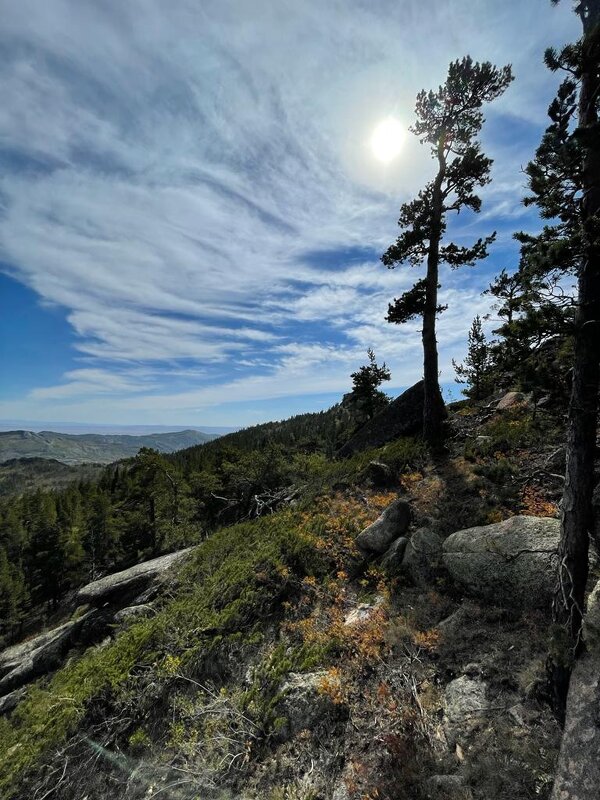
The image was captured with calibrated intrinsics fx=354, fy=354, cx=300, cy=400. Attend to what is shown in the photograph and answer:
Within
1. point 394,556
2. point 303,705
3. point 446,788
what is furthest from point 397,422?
point 446,788

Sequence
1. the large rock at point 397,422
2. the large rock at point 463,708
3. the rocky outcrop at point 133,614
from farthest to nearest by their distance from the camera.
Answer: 1. the large rock at point 397,422
2. the rocky outcrop at point 133,614
3. the large rock at point 463,708

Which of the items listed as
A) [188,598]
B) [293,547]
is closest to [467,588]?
[293,547]

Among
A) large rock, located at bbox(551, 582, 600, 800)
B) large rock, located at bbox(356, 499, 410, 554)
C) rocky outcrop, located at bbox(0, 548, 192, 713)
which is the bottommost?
→ rocky outcrop, located at bbox(0, 548, 192, 713)

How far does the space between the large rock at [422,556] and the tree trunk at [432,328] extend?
6.46m

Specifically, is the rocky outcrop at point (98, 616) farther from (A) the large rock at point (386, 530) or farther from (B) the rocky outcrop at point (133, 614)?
(A) the large rock at point (386, 530)

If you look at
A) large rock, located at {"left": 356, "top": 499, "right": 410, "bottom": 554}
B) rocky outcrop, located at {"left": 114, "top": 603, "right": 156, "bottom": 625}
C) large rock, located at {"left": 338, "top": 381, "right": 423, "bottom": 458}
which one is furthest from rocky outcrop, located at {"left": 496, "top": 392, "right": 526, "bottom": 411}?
rocky outcrop, located at {"left": 114, "top": 603, "right": 156, "bottom": 625}

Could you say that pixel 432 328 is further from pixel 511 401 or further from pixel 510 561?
pixel 510 561

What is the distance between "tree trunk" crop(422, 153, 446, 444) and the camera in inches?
597

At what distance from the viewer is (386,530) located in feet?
35.5

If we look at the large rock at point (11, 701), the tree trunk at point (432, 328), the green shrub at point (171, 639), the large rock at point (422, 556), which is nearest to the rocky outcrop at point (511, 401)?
the tree trunk at point (432, 328)

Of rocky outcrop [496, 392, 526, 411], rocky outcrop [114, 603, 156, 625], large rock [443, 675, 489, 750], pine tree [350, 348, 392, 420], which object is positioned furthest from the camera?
pine tree [350, 348, 392, 420]

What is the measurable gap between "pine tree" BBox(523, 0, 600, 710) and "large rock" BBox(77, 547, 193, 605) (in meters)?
16.4

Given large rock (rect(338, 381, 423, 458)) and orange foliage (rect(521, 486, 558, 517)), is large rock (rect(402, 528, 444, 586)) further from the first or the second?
large rock (rect(338, 381, 423, 458))

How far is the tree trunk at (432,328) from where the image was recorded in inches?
597
